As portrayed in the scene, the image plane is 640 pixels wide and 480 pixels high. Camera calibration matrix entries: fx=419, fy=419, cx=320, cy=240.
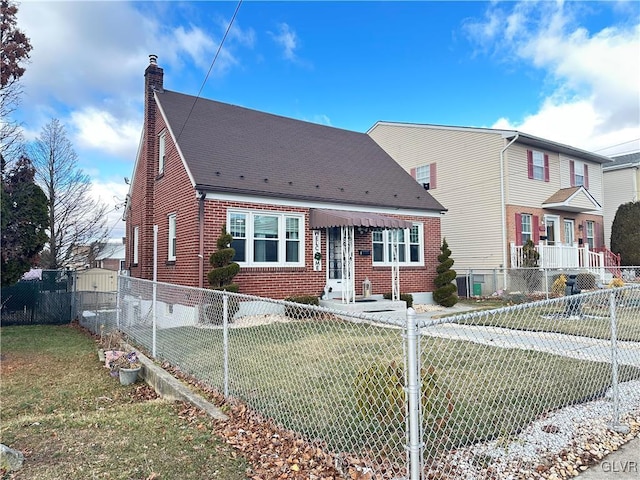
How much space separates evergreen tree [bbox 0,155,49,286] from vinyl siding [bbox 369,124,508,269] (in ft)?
54.8

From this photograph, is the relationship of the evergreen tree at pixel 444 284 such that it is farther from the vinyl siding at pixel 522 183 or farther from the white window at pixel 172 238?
the white window at pixel 172 238

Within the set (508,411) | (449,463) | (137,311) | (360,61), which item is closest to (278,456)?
(449,463)

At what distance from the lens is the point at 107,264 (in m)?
52.6

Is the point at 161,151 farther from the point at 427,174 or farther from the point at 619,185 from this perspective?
the point at 619,185

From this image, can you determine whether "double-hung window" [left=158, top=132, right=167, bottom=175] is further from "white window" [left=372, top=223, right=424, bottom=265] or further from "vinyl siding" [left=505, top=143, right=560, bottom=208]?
"vinyl siding" [left=505, top=143, right=560, bottom=208]

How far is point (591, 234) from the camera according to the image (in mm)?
22312

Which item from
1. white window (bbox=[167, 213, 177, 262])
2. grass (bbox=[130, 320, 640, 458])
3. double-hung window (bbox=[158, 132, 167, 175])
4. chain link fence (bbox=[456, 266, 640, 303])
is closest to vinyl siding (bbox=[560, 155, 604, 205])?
chain link fence (bbox=[456, 266, 640, 303])

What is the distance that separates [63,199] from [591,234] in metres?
27.3

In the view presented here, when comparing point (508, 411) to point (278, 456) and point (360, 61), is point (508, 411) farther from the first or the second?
point (360, 61)

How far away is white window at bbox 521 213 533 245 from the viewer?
18875 mm

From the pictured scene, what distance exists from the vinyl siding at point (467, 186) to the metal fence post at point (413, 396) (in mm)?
17298

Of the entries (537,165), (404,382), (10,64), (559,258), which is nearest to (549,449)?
(404,382)

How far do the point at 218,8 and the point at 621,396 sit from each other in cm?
913

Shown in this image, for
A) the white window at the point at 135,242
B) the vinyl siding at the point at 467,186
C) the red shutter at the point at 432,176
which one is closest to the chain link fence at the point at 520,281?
the vinyl siding at the point at 467,186
